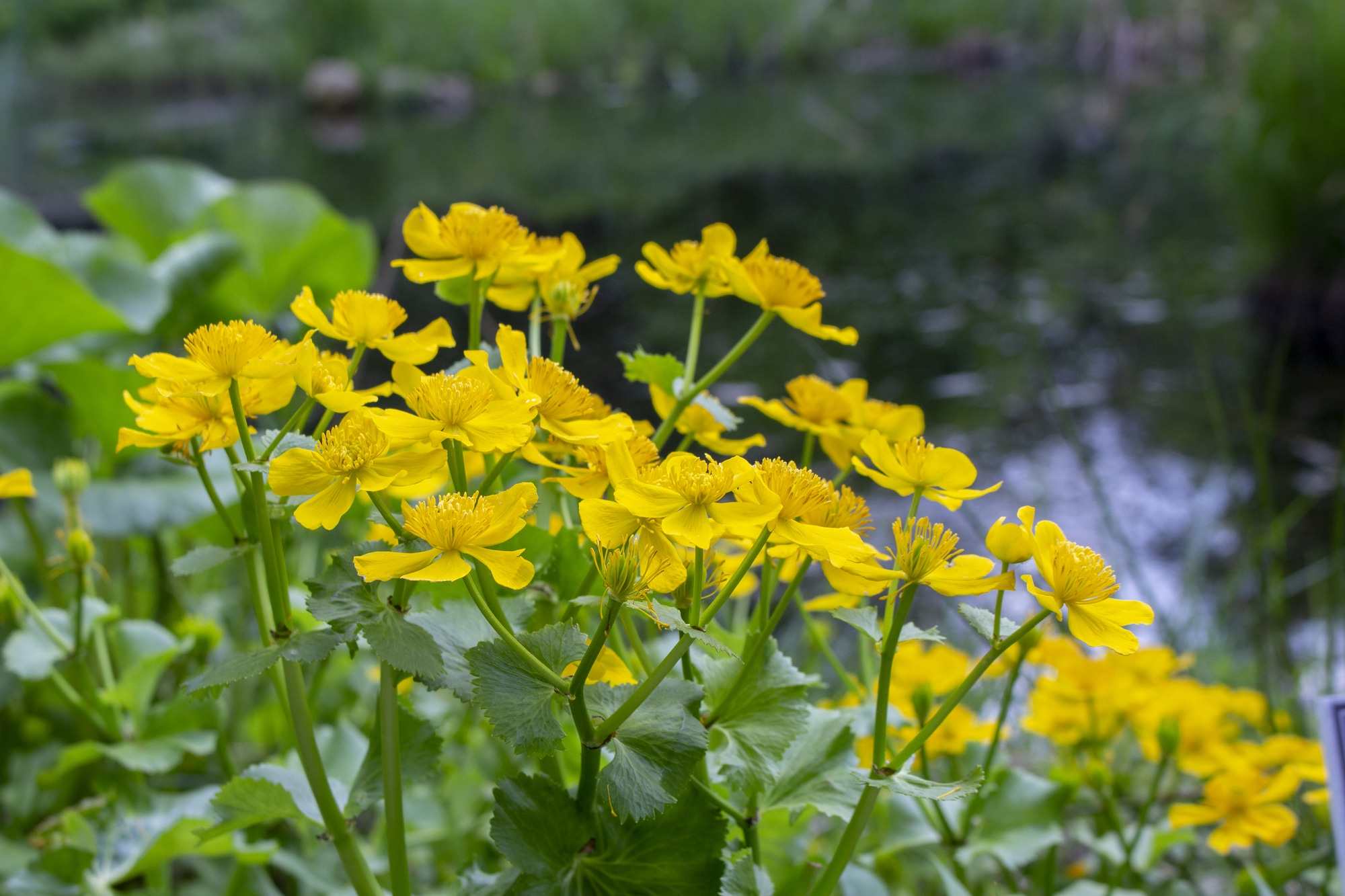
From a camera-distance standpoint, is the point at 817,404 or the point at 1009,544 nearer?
the point at 1009,544

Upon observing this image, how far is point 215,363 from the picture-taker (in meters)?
0.35

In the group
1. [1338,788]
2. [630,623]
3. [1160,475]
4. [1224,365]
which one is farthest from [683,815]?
[1224,365]

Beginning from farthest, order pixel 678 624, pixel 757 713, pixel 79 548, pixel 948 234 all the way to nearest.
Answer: pixel 948 234, pixel 79 548, pixel 757 713, pixel 678 624

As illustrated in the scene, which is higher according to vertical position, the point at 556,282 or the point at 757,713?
the point at 556,282

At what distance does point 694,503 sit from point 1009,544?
115 millimetres

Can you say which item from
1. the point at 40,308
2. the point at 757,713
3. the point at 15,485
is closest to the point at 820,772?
the point at 757,713

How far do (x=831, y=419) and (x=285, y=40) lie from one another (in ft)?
41.6

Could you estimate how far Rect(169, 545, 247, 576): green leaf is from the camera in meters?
0.41

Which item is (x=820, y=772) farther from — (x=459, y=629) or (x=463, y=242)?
(x=463, y=242)

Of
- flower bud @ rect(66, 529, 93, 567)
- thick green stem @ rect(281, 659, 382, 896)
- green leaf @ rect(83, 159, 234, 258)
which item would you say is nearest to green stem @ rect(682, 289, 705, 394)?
thick green stem @ rect(281, 659, 382, 896)

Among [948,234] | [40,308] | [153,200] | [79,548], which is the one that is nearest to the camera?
[79,548]

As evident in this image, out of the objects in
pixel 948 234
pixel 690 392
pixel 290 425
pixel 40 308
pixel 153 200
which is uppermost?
pixel 948 234

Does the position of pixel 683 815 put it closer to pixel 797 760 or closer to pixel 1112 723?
pixel 797 760

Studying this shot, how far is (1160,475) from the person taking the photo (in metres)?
2.83
